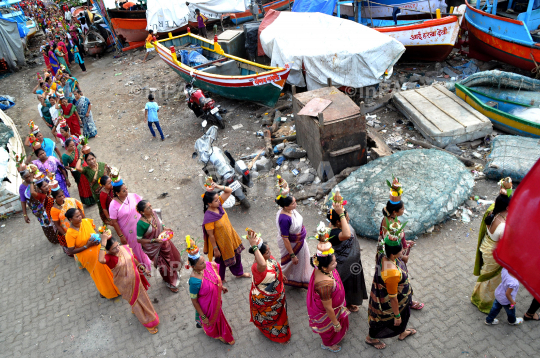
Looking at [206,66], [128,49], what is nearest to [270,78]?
[206,66]

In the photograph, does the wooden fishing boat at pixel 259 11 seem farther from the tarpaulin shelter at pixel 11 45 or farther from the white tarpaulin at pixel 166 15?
the tarpaulin shelter at pixel 11 45

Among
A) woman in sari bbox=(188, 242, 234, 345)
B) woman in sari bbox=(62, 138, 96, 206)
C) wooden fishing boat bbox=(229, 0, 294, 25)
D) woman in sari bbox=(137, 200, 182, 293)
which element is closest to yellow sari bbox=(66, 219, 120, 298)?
woman in sari bbox=(137, 200, 182, 293)

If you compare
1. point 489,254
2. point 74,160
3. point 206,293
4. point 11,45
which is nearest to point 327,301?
point 206,293

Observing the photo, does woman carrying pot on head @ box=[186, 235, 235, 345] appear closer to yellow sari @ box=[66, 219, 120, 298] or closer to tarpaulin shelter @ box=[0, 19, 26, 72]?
yellow sari @ box=[66, 219, 120, 298]

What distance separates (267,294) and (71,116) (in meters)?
7.08

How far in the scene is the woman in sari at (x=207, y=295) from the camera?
10.6 feet

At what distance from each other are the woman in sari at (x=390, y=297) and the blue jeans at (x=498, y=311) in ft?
2.54

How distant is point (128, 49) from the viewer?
1586 centimetres

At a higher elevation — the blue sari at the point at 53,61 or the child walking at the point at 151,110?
the blue sari at the point at 53,61

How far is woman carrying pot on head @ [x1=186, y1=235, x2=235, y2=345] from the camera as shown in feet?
10.6

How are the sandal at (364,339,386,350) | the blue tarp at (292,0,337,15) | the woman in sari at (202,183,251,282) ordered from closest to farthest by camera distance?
the sandal at (364,339,386,350) < the woman in sari at (202,183,251,282) < the blue tarp at (292,0,337,15)

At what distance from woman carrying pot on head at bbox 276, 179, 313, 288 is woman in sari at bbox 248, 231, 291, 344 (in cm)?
46

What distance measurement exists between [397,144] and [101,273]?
5.67m

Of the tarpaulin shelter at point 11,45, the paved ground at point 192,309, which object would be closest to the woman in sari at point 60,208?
the paved ground at point 192,309
